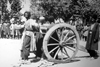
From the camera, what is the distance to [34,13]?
2059 millimetres

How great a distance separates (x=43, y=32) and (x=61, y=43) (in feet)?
1.01

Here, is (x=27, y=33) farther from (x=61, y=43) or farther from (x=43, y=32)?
(x=61, y=43)

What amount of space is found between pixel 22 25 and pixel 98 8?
1.38 m

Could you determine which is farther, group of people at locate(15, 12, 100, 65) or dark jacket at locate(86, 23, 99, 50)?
dark jacket at locate(86, 23, 99, 50)

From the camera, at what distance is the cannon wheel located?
2.02 meters

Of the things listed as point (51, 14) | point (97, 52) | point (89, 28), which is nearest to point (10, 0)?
point (51, 14)

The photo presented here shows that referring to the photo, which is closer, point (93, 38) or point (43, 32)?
point (43, 32)

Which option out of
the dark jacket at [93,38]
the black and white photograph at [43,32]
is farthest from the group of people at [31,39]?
the dark jacket at [93,38]

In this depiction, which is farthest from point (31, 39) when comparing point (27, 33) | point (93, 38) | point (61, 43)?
point (93, 38)

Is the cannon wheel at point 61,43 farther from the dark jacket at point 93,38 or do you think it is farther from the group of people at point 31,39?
the dark jacket at point 93,38

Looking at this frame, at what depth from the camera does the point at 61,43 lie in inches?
81.5

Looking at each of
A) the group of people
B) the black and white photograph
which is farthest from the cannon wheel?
the group of people

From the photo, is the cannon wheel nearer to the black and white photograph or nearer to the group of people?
the black and white photograph

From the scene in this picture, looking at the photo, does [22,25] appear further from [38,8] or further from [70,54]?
[70,54]
